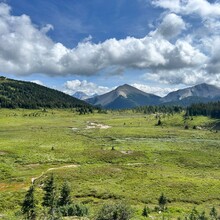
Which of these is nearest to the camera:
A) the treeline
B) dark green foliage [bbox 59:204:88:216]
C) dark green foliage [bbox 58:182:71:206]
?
the treeline

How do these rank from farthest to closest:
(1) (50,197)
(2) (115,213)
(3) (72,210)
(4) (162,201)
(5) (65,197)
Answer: (4) (162,201)
(5) (65,197)
(1) (50,197)
(3) (72,210)
(2) (115,213)

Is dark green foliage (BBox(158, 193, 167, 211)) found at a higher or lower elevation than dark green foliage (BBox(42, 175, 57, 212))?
lower

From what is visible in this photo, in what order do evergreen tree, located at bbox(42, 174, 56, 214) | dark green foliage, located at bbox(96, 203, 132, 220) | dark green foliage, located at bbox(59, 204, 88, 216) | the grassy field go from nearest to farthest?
dark green foliage, located at bbox(96, 203, 132, 220), dark green foliage, located at bbox(59, 204, 88, 216), evergreen tree, located at bbox(42, 174, 56, 214), the grassy field

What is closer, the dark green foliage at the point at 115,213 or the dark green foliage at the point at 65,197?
the dark green foliage at the point at 115,213

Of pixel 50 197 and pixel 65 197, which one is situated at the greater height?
pixel 50 197

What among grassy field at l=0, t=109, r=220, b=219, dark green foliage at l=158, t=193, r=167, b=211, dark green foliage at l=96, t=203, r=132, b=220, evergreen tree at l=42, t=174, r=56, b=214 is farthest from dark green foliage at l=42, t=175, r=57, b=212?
dark green foliage at l=158, t=193, r=167, b=211

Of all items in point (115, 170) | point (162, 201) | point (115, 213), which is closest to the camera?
point (115, 213)

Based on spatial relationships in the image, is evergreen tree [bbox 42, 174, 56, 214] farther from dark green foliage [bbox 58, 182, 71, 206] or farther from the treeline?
dark green foliage [bbox 58, 182, 71, 206]

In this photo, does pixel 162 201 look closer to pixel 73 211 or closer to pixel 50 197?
pixel 73 211

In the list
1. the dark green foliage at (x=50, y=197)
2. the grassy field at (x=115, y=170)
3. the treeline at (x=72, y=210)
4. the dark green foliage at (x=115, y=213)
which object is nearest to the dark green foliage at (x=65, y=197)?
the treeline at (x=72, y=210)

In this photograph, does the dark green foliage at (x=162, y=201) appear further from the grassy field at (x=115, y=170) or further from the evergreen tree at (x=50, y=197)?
the evergreen tree at (x=50, y=197)

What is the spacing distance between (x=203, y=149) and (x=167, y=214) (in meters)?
74.2

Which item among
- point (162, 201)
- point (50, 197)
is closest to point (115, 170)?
point (162, 201)

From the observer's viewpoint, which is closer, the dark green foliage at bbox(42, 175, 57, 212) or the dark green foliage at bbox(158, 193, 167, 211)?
the dark green foliage at bbox(42, 175, 57, 212)
